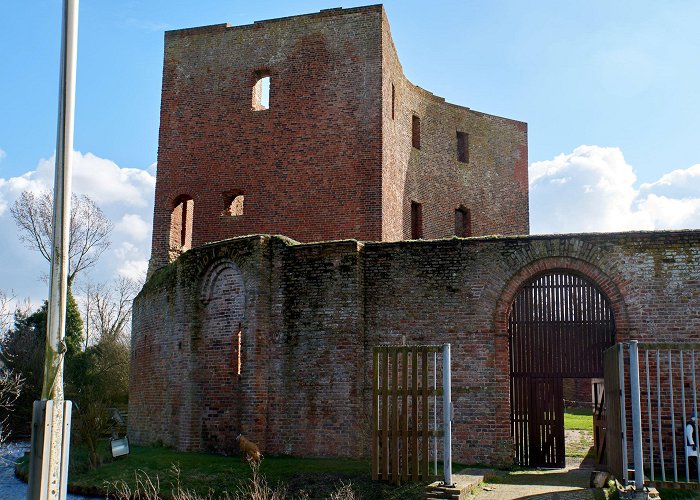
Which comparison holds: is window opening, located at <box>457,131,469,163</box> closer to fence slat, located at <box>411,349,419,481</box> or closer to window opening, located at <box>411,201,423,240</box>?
window opening, located at <box>411,201,423,240</box>

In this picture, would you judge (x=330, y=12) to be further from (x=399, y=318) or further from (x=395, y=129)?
(x=399, y=318)

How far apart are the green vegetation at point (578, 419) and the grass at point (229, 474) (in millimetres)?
8991

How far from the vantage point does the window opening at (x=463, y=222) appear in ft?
84.1

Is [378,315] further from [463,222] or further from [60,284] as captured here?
[463,222]

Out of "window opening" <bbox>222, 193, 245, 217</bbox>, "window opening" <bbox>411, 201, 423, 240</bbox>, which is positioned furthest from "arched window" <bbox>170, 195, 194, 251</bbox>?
"window opening" <bbox>411, 201, 423, 240</bbox>

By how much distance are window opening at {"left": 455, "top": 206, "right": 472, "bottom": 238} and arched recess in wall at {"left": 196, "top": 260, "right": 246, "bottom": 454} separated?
1145 cm

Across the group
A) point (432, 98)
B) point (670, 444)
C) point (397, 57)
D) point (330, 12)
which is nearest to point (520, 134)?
point (432, 98)

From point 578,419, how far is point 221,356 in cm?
1239

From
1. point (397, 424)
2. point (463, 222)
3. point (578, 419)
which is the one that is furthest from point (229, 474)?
point (463, 222)

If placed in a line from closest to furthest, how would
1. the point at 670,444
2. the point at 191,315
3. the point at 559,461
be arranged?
the point at 670,444 → the point at 559,461 → the point at 191,315

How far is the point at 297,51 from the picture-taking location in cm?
2166

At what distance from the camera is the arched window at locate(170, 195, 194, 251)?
2228 cm

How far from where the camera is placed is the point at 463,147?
26469 millimetres

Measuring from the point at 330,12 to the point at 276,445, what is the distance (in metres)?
12.4
